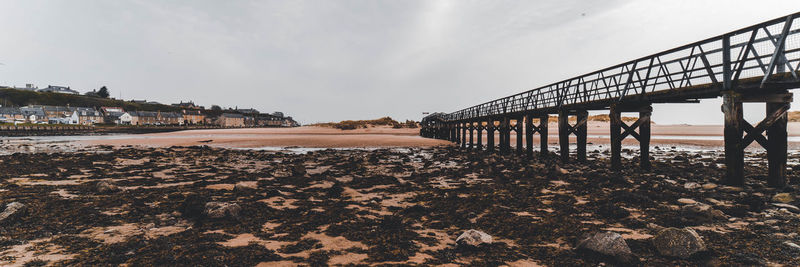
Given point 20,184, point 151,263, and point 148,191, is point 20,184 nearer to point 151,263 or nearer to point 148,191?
point 148,191

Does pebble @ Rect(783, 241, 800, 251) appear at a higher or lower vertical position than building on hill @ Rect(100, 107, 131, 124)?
lower

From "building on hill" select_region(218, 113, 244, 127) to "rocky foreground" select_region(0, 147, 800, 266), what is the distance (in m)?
158

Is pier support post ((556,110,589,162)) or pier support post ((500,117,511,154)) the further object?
pier support post ((500,117,511,154))

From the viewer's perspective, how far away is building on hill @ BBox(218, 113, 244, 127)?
155 meters

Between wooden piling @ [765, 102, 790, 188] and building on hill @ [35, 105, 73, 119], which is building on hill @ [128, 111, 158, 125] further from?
wooden piling @ [765, 102, 790, 188]

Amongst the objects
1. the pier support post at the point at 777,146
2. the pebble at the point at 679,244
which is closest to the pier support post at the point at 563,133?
the pier support post at the point at 777,146

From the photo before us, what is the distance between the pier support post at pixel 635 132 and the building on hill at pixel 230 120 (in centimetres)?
16461

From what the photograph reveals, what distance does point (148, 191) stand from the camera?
32.1 feet

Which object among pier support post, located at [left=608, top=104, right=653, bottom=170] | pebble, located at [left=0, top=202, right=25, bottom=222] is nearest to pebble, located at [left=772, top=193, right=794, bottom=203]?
pier support post, located at [left=608, top=104, right=653, bottom=170]

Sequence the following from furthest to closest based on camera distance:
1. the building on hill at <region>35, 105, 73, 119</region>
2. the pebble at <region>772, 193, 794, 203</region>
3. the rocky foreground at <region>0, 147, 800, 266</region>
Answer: the building on hill at <region>35, 105, 73, 119</region>
the pebble at <region>772, 193, 794, 203</region>
the rocky foreground at <region>0, 147, 800, 266</region>

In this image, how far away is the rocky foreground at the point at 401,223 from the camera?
4.84m

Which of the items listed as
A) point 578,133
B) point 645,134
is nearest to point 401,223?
point 645,134

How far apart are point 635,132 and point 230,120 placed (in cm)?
16760

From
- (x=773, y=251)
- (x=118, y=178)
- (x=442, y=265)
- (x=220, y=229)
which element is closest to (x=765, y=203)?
(x=773, y=251)
